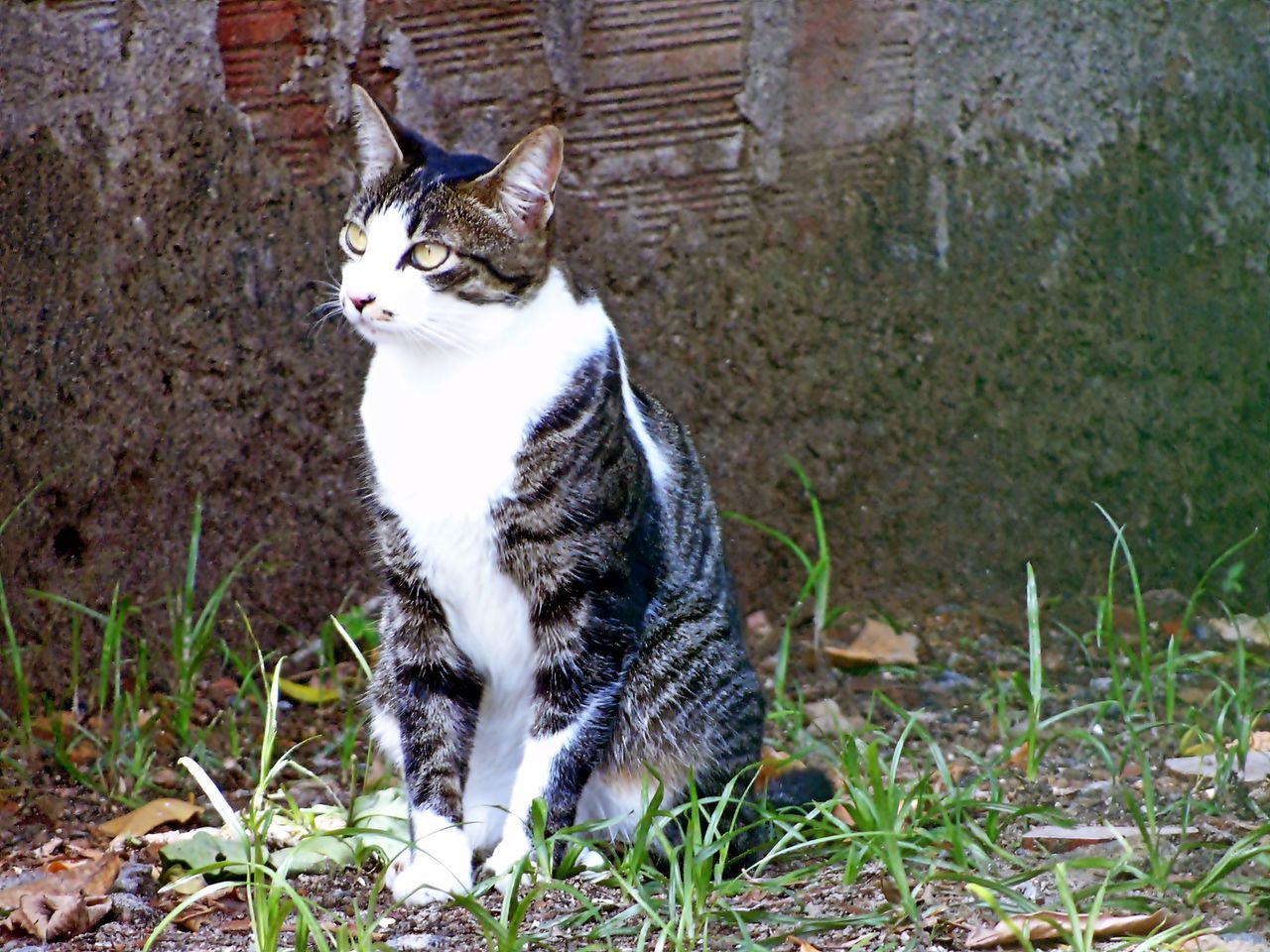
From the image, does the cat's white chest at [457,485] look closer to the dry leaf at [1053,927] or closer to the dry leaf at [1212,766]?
the dry leaf at [1053,927]

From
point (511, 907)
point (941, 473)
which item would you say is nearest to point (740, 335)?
point (941, 473)

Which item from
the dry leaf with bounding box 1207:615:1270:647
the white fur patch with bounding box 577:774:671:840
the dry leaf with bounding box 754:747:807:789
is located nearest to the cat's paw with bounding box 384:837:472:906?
the white fur patch with bounding box 577:774:671:840

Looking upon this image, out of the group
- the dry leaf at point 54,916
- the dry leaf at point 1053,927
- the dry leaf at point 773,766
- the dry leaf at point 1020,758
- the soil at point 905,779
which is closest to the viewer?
the dry leaf at point 1053,927

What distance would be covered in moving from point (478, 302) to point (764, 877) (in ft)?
3.43

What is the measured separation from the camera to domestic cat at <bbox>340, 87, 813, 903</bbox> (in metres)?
2.40

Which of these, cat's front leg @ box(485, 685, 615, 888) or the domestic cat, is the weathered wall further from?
cat's front leg @ box(485, 685, 615, 888)

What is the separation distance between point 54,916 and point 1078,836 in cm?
157

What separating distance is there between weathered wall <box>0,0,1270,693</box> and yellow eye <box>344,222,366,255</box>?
0.83 m

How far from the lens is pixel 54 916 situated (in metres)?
2.21

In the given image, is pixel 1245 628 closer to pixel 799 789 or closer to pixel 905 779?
pixel 905 779

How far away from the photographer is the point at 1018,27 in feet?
11.1

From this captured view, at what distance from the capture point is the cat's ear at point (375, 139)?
2555 mm

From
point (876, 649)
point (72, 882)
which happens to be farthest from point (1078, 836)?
point (72, 882)

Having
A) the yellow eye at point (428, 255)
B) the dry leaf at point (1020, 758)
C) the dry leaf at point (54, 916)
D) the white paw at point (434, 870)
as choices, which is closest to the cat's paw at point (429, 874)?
the white paw at point (434, 870)
